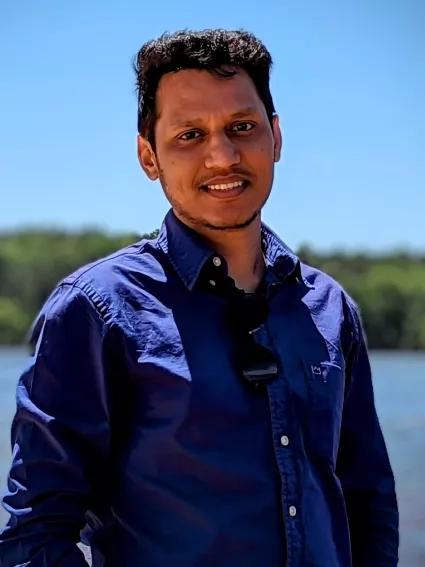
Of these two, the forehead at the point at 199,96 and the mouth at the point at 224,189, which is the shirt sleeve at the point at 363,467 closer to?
the mouth at the point at 224,189

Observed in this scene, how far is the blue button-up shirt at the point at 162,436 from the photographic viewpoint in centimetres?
174

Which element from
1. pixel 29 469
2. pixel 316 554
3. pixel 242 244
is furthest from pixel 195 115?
pixel 316 554

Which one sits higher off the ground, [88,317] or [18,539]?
[88,317]

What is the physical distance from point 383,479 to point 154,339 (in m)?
0.71

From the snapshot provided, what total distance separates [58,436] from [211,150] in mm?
638

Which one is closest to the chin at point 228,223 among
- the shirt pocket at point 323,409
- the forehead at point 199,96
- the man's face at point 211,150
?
the man's face at point 211,150

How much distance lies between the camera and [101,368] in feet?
5.86

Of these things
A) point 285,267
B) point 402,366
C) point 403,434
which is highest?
point 285,267

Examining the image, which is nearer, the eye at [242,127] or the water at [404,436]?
the eye at [242,127]

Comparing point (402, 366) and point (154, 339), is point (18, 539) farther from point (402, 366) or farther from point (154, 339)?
point (402, 366)

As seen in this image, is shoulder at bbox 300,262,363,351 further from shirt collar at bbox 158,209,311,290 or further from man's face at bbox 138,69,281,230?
man's face at bbox 138,69,281,230

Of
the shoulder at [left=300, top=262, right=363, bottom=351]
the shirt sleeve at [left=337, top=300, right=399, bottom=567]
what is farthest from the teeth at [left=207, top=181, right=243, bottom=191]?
the shirt sleeve at [left=337, top=300, right=399, bottom=567]

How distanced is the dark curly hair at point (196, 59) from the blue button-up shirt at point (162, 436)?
0.35 meters

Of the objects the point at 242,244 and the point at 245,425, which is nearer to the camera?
the point at 245,425
